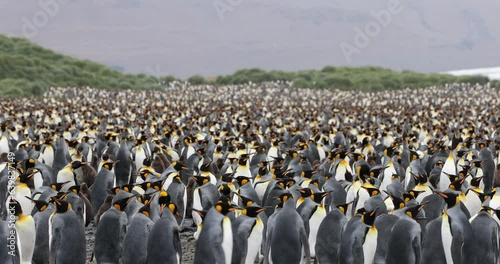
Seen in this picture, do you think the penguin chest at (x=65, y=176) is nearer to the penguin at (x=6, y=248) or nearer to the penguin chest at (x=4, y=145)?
the penguin at (x=6, y=248)

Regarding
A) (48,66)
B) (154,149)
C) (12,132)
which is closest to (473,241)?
(154,149)

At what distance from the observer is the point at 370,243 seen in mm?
5273

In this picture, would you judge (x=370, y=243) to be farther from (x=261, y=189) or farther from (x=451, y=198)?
(x=261, y=189)

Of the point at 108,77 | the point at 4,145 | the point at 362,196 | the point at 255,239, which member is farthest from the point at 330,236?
the point at 108,77

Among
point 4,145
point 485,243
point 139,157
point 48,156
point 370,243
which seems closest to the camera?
point 485,243

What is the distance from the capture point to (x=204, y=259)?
16.1 ft

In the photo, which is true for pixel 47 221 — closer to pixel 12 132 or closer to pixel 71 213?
pixel 71 213

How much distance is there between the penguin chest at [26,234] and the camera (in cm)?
554

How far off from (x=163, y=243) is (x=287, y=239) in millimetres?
1127

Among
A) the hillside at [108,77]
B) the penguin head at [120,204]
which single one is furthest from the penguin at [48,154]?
the hillside at [108,77]

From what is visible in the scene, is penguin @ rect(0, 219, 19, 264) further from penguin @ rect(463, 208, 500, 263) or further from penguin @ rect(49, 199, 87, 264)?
penguin @ rect(463, 208, 500, 263)

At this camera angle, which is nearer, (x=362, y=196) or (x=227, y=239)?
(x=227, y=239)

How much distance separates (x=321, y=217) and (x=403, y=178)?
345 cm

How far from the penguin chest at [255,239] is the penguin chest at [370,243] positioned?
3.17 ft
